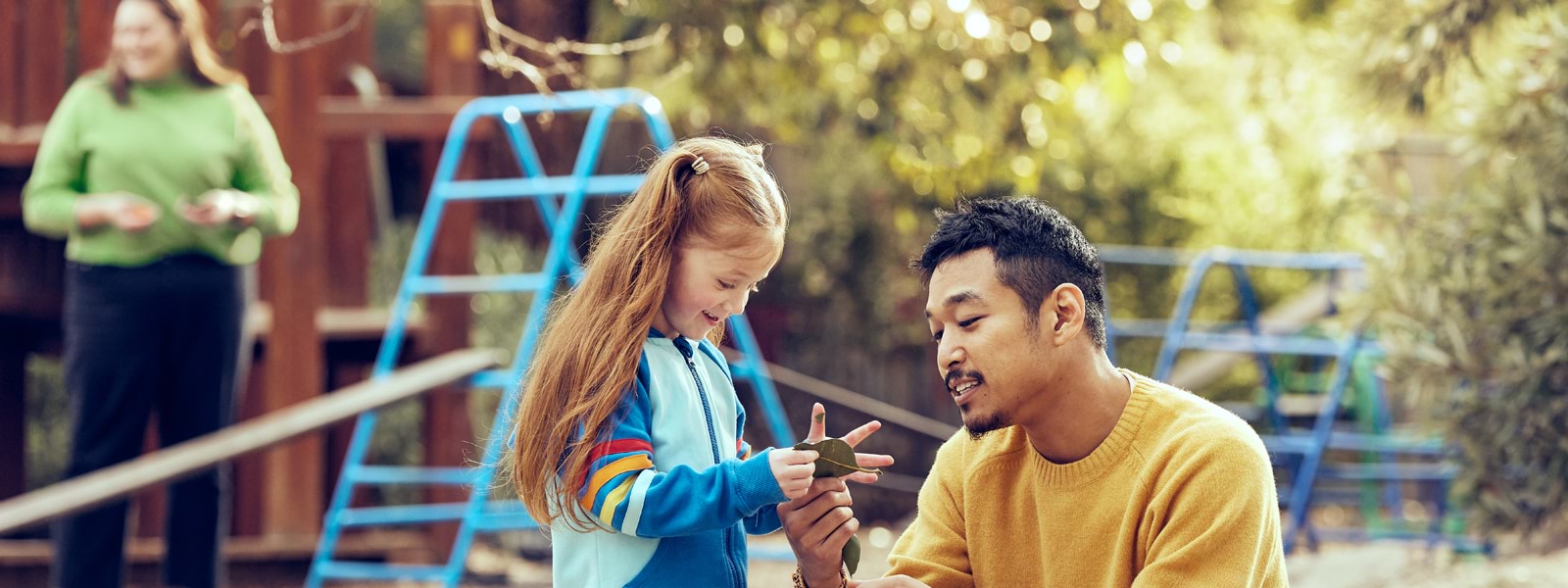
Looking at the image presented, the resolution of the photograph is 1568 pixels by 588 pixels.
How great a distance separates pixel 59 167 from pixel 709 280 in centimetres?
259

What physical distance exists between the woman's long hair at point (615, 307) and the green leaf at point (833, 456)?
28 cm

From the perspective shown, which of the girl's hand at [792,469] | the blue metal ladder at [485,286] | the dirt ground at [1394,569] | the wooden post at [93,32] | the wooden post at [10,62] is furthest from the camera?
the wooden post at [10,62]

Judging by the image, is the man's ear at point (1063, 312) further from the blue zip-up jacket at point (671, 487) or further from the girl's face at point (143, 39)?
the girl's face at point (143, 39)

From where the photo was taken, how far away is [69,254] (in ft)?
13.6

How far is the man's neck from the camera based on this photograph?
2.39m

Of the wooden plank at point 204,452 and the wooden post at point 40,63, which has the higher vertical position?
the wooden post at point 40,63

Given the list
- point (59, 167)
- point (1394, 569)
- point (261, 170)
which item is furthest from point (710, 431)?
point (1394, 569)

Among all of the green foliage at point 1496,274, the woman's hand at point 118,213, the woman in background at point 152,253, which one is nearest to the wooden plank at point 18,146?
the woman in background at point 152,253

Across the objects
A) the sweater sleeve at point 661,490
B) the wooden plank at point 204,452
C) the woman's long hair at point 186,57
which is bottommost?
the wooden plank at point 204,452

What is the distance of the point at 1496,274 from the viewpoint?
194 inches

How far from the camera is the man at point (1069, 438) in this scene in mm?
2244

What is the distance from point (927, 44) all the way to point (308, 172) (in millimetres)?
2734

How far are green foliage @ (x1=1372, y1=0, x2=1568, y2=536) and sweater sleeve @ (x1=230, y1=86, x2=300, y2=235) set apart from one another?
3362 millimetres

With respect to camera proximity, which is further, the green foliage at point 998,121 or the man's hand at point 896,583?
the green foliage at point 998,121
